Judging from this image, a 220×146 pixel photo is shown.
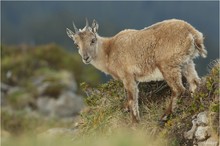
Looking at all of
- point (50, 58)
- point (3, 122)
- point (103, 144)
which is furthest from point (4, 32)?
point (103, 144)

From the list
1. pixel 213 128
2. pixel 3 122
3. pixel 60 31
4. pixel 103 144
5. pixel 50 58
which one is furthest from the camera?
pixel 60 31

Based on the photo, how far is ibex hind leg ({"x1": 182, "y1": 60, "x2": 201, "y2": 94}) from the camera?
14.2 metres

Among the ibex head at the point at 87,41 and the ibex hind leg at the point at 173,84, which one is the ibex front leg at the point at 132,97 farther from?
the ibex head at the point at 87,41

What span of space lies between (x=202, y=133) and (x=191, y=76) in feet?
8.30

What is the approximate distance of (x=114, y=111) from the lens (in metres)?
15.1

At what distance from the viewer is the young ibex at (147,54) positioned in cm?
1363

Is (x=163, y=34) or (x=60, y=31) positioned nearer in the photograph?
(x=163, y=34)

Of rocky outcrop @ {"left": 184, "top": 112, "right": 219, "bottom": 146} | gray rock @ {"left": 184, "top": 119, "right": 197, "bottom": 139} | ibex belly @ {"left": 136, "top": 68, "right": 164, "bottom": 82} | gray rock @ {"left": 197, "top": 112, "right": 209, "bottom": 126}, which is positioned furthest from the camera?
ibex belly @ {"left": 136, "top": 68, "right": 164, "bottom": 82}

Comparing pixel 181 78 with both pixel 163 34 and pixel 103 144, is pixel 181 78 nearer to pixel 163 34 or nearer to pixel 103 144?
pixel 163 34

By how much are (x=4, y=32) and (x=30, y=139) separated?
242 ft

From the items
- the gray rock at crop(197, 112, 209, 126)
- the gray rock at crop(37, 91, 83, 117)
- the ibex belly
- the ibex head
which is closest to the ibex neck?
the ibex head

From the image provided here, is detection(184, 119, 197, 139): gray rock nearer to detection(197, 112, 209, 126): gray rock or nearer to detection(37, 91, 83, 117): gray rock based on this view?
detection(197, 112, 209, 126): gray rock

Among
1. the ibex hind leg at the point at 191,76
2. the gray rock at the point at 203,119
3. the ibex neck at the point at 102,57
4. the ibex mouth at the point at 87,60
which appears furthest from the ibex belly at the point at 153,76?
the gray rock at the point at 203,119

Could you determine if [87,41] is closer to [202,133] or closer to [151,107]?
[151,107]
